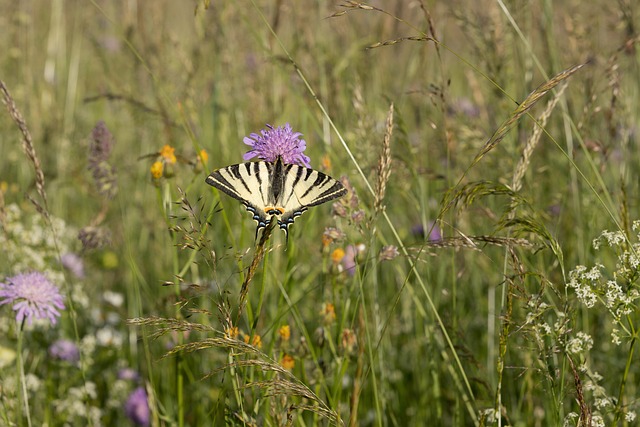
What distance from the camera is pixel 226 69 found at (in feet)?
10.5

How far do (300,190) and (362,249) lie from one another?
36 centimetres

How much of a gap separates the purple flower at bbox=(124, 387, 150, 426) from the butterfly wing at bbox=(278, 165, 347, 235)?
3.55 feet

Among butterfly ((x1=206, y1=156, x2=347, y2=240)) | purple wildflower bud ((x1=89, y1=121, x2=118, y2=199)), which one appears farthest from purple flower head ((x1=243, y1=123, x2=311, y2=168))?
purple wildflower bud ((x1=89, y1=121, x2=118, y2=199))

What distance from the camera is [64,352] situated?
237 cm

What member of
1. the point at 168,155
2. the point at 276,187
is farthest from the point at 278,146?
the point at 168,155

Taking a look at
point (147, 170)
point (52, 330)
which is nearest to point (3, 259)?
point (52, 330)

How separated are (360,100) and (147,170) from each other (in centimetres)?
204

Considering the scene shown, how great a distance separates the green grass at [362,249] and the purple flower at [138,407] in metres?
0.04

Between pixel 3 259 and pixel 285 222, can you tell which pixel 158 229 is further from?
pixel 285 222

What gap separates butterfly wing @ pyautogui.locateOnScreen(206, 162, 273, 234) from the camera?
1.53 meters

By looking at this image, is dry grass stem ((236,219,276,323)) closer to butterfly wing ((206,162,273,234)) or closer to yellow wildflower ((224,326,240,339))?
yellow wildflower ((224,326,240,339))

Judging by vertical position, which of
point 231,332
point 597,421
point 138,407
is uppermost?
point 231,332

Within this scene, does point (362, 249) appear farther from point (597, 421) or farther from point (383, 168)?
point (597, 421)

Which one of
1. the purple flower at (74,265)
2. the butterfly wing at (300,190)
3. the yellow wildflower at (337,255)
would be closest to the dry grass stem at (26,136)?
the butterfly wing at (300,190)
